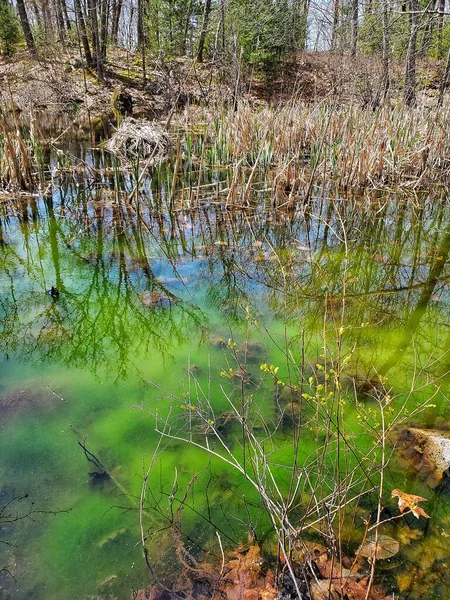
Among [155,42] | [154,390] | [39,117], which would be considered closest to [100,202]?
[154,390]

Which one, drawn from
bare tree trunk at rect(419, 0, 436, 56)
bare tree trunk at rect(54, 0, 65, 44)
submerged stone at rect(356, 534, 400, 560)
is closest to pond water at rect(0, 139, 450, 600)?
submerged stone at rect(356, 534, 400, 560)

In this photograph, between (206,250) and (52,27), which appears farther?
(52,27)

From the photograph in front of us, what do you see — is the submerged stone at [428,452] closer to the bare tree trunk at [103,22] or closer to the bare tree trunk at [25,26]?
the bare tree trunk at [103,22]

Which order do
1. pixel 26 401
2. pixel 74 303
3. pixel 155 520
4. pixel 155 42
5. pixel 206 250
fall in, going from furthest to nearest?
pixel 155 42
pixel 206 250
pixel 74 303
pixel 26 401
pixel 155 520

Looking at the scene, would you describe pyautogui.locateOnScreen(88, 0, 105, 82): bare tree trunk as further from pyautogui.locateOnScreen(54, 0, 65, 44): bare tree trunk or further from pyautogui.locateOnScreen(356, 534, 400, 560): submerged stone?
pyautogui.locateOnScreen(356, 534, 400, 560): submerged stone

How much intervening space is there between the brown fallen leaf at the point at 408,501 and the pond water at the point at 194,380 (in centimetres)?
4

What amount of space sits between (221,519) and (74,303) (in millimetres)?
1784

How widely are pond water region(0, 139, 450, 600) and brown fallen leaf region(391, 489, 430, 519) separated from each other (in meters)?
0.04

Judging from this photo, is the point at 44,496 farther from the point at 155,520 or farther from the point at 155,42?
the point at 155,42

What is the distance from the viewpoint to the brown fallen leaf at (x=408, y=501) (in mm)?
1371

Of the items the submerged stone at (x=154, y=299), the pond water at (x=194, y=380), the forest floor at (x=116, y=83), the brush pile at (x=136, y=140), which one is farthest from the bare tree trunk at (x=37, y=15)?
the submerged stone at (x=154, y=299)

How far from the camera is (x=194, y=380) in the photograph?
1868 mm

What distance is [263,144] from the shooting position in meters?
4.84

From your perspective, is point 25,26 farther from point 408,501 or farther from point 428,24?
point 408,501
